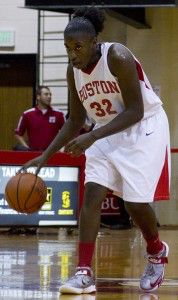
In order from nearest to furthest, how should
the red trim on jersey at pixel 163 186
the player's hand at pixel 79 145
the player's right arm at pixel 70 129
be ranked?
the player's hand at pixel 79 145 → the red trim on jersey at pixel 163 186 → the player's right arm at pixel 70 129

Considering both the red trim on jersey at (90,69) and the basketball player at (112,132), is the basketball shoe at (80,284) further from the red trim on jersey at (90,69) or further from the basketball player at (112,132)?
the red trim on jersey at (90,69)

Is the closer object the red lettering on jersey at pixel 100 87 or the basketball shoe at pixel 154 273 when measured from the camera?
the red lettering on jersey at pixel 100 87

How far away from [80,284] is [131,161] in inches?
33.8

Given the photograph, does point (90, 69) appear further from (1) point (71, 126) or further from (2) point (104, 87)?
(1) point (71, 126)

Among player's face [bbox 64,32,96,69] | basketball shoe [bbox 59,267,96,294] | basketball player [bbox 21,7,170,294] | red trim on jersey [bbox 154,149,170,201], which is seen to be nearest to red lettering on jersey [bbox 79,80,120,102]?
basketball player [bbox 21,7,170,294]

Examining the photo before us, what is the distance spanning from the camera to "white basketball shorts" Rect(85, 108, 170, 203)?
6648 millimetres

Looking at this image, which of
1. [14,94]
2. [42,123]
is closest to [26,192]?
[42,123]

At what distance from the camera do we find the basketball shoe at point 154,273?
6.80 metres

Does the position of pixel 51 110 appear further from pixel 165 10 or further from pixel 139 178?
pixel 139 178

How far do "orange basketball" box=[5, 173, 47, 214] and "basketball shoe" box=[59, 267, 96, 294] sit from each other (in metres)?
0.56

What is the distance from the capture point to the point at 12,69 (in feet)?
64.2

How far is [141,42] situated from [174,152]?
6.91ft

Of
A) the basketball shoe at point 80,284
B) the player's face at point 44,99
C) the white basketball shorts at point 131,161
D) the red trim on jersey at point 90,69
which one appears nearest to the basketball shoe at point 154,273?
the basketball shoe at point 80,284

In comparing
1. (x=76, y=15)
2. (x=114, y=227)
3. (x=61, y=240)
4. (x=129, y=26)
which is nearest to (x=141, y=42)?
(x=129, y=26)
